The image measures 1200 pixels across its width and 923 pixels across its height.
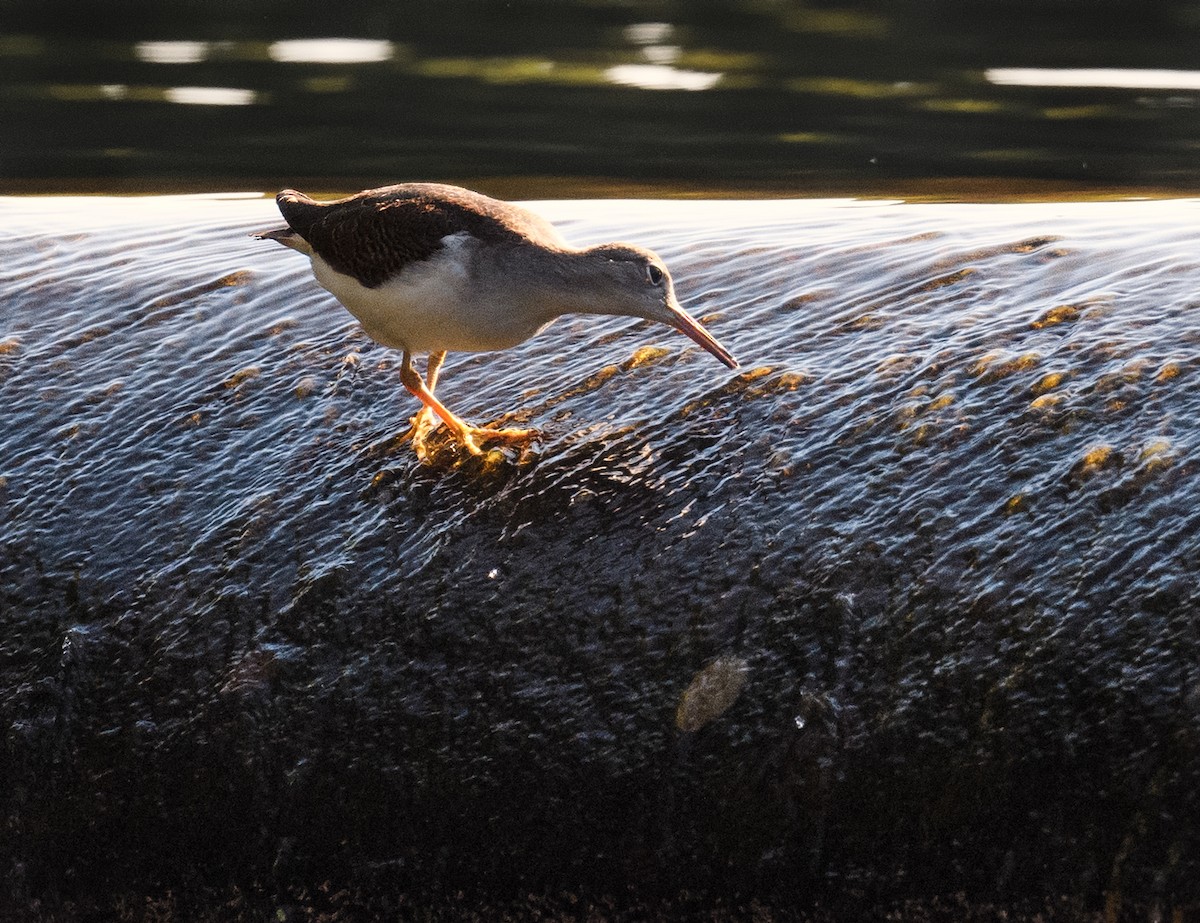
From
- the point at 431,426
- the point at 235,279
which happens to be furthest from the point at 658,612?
the point at 235,279

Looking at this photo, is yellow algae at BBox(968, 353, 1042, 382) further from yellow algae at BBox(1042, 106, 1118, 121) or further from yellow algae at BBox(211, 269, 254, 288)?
yellow algae at BBox(1042, 106, 1118, 121)

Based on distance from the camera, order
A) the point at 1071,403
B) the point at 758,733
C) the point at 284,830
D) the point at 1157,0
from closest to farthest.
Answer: the point at 758,733 → the point at 284,830 → the point at 1071,403 → the point at 1157,0

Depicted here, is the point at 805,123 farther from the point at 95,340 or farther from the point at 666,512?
the point at 666,512

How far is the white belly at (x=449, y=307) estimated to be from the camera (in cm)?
427

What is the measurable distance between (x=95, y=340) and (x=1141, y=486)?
331 centimetres

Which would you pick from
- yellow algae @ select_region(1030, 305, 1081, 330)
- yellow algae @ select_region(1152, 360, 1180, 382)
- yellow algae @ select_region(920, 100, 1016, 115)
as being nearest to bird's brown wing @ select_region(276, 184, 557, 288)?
yellow algae @ select_region(1030, 305, 1081, 330)

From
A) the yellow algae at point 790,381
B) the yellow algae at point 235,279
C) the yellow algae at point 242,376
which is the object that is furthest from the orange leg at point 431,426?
the yellow algae at point 235,279

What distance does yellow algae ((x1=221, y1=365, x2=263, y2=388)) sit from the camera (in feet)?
15.5

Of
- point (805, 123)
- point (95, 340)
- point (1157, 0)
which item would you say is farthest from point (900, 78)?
point (95, 340)

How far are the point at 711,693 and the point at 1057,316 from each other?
1.60 m

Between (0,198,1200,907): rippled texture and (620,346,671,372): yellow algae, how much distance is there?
0.07 ft

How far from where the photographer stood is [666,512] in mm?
3803

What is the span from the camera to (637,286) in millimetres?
4324

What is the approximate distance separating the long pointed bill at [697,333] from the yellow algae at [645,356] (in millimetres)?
194
